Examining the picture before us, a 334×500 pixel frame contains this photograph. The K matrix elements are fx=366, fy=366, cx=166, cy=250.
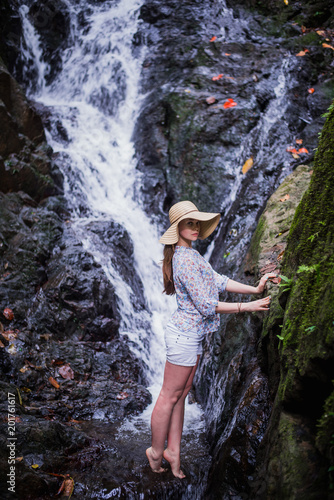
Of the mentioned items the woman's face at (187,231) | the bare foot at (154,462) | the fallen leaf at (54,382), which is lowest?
the fallen leaf at (54,382)

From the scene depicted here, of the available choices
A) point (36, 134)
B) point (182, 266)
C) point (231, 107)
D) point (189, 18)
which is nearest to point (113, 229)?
point (36, 134)

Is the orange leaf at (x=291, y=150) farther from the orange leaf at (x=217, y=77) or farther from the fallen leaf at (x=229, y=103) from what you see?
the orange leaf at (x=217, y=77)

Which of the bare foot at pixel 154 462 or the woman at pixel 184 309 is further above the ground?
the woman at pixel 184 309

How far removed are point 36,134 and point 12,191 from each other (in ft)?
5.69

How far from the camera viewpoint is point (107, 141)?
1005 centimetres

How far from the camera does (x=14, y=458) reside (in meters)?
2.99

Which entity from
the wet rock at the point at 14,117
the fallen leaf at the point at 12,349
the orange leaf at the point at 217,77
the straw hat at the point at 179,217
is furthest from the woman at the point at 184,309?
the orange leaf at the point at 217,77

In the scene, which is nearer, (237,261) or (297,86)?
(237,261)

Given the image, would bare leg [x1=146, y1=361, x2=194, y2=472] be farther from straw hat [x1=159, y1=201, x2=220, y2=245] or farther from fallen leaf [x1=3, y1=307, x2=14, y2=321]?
fallen leaf [x1=3, y1=307, x2=14, y2=321]

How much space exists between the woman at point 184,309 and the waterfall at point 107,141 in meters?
1.71

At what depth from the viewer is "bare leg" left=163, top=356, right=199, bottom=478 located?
125 inches

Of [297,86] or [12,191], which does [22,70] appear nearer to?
[12,191]

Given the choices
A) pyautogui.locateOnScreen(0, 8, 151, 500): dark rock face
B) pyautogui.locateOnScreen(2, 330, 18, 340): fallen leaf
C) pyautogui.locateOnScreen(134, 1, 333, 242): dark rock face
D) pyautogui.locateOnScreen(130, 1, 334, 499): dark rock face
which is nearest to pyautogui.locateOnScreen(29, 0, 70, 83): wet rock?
pyautogui.locateOnScreen(130, 1, 334, 499): dark rock face

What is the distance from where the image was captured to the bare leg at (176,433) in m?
3.17
